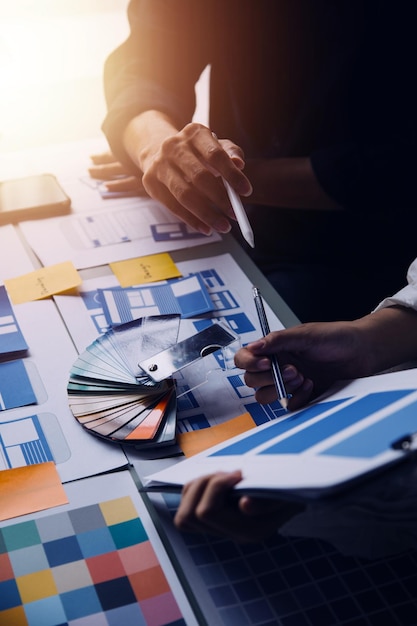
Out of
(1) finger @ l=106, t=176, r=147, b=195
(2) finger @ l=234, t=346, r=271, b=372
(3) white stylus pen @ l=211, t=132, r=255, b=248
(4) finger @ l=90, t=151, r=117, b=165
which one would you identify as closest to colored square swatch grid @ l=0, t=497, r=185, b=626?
(2) finger @ l=234, t=346, r=271, b=372

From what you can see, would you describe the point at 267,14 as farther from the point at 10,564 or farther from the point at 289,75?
the point at 10,564

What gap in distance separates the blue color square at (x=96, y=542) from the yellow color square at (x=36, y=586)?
4 centimetres

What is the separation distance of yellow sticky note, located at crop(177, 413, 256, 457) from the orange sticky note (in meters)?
0.16

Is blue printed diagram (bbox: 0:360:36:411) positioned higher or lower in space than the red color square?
higher

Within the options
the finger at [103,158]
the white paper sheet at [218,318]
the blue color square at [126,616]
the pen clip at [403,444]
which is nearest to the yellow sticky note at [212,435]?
the white paper sheet at [218,318]

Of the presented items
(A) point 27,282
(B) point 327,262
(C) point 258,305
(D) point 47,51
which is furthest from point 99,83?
(C) point 258,305

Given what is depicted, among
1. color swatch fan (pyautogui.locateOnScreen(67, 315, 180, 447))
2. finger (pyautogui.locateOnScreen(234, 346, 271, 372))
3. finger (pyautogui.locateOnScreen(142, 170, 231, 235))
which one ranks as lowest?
color swatch fan (pyautogui.locateOnScreen(67, 315, 180, 447))

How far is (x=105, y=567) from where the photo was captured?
0.73 metres

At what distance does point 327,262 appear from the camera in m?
1.51

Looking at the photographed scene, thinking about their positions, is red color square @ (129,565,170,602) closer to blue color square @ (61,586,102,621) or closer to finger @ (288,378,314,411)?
blue color square @ (61,586,102,621)

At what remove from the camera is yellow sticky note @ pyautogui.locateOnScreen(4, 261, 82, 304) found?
3.72 feet

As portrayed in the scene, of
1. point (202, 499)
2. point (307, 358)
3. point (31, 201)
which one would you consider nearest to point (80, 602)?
point (202, 499)

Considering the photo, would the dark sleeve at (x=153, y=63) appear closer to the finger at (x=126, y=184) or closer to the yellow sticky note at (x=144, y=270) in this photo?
the finger at (x=126, y=184)

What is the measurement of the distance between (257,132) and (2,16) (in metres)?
2.80
